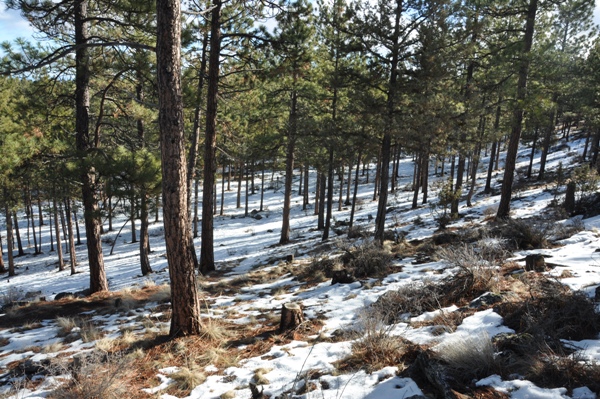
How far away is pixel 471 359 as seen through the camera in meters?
3.19

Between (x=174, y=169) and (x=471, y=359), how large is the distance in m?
4.23

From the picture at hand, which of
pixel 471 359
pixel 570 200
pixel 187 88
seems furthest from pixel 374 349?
pixel 570 200

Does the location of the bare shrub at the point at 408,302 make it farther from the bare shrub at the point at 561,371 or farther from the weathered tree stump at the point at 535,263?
the bare shrub at the point at 561,371

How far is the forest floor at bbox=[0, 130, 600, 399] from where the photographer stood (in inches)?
125

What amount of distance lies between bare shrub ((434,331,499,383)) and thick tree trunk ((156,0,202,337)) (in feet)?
11.9

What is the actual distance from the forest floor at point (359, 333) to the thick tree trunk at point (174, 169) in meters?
0.47

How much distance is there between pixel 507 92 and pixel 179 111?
11.3 meters

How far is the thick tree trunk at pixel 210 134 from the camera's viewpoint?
9.34 metres

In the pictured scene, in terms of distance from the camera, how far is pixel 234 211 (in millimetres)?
36531

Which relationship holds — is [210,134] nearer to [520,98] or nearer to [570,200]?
[520,98]

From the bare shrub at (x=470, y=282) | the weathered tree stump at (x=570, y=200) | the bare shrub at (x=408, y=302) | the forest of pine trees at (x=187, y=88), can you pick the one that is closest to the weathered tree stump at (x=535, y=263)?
the bare shrub at (x=470, y=282)

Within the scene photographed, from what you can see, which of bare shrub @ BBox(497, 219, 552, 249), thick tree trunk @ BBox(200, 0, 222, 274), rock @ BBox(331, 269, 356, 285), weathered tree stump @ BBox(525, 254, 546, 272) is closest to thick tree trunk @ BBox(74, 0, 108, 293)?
thick tree trunk @ BBox(200, 0, 222, 274)

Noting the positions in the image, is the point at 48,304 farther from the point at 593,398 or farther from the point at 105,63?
the point at 593,398

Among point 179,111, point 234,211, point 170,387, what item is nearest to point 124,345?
point 170,387
